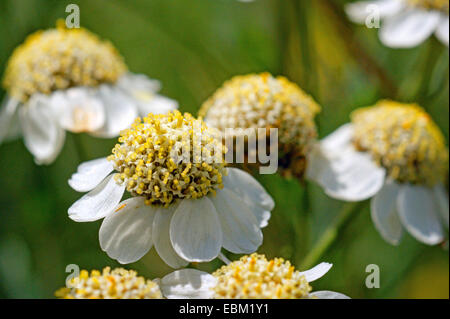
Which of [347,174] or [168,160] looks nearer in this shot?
[168,160]

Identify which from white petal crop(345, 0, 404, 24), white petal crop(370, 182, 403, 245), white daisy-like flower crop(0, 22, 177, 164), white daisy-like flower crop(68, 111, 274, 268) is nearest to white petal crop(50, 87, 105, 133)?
white daisy-like flower crop(0, 22, 177, 164)

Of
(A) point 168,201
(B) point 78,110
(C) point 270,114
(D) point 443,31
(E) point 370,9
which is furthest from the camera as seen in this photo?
(E) point 370,9

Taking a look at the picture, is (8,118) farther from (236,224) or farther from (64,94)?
(236,224)

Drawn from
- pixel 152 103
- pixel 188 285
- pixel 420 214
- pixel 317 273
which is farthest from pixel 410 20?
pixel 188 285

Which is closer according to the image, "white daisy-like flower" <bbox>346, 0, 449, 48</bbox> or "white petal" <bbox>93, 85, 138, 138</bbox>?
"white petal" <bbox>93, 85, 138, 138</bbox>

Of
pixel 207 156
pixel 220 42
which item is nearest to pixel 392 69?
pixel 220 42

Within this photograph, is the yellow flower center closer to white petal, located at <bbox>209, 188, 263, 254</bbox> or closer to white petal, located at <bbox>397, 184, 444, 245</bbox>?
white petal, located at <bbox>397, 184, 444, 245</bbox>

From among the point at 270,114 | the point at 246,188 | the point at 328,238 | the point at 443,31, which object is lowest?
the point at 328,238

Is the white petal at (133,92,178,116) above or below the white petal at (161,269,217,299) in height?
above

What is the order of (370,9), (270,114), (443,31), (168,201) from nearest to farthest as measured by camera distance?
(168,201) < (270,114) < (443,31) < (370,9)
